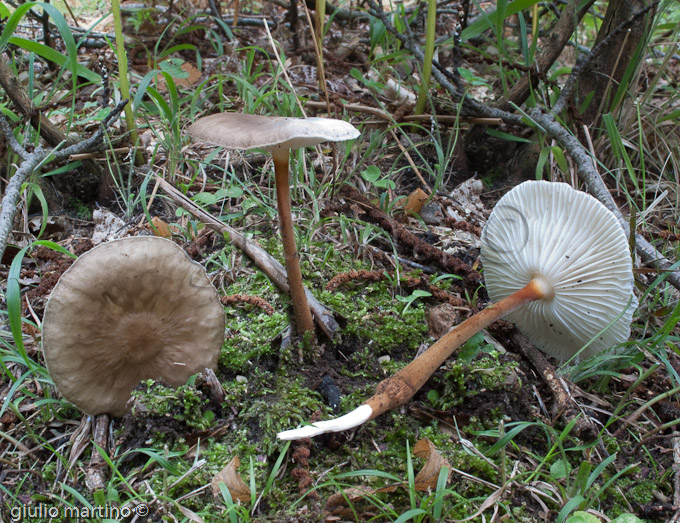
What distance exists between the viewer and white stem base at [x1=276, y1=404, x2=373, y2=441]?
1464mm

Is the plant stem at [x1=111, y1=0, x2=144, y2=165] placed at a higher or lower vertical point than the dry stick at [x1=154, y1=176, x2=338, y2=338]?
higher

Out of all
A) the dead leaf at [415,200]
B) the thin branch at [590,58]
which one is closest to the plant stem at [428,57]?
the dead leaf at [415,200]

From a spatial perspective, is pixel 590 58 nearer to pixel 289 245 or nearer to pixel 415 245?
pixel 415 245

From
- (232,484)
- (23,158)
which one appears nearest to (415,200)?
(232,484)

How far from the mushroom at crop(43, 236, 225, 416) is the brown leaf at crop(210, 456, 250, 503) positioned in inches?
15.9

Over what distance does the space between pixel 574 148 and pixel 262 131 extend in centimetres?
194

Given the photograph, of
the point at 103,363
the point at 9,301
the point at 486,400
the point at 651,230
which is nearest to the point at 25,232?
the point at 9,301

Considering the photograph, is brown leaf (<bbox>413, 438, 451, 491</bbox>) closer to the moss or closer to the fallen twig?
the moss

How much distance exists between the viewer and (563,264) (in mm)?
1984

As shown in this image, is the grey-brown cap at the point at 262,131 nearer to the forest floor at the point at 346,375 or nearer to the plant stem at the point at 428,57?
the forest floor at the point at 346,375

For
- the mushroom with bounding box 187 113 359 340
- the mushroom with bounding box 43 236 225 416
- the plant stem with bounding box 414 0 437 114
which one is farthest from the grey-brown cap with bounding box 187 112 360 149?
the plant stem with bounding box 414 0 437 114

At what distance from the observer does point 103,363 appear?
1.68 m

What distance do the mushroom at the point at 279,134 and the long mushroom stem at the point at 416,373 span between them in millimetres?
546

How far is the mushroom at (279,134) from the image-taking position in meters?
1.37
